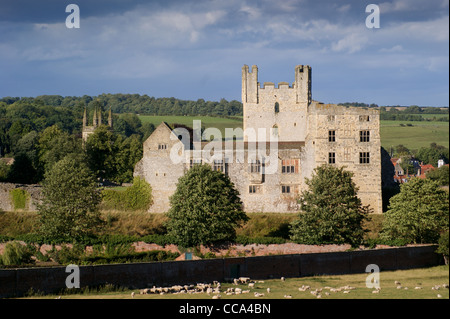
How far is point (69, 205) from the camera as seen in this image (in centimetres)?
5153

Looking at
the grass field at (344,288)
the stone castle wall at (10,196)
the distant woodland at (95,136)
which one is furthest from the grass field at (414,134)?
the grass field at (344,288)

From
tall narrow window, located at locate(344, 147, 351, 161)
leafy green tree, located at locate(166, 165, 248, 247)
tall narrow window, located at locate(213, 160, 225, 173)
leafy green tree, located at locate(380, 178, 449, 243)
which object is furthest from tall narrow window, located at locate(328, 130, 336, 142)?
leafy green tree, located at locate(166, 165, 248, 247)

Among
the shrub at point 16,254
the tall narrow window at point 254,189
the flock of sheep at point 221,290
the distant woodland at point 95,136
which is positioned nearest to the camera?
the flock of sheep at point 221,290

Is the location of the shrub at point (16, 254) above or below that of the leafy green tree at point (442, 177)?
below

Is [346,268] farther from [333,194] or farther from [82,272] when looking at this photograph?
[82,272]

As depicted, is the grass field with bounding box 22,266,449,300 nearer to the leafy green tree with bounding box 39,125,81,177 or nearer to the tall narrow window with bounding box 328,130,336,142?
the tall narrow window with bounding box 328,130,336,142

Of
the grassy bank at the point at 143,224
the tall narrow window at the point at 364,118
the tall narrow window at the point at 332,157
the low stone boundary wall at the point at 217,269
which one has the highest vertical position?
the tall narrow window at the point at 364,118

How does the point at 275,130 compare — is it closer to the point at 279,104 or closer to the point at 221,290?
the point at 279,104

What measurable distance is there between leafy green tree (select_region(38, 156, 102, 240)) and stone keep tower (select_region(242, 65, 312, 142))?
1961 cm

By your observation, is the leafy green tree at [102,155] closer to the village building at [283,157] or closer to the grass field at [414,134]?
the village building at [283,157]

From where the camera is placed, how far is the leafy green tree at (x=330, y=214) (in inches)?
1988

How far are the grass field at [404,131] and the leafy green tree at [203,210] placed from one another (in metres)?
61.6

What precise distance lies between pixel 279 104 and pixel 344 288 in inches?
1238

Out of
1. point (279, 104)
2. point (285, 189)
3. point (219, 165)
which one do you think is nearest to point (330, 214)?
point (285, 189)
